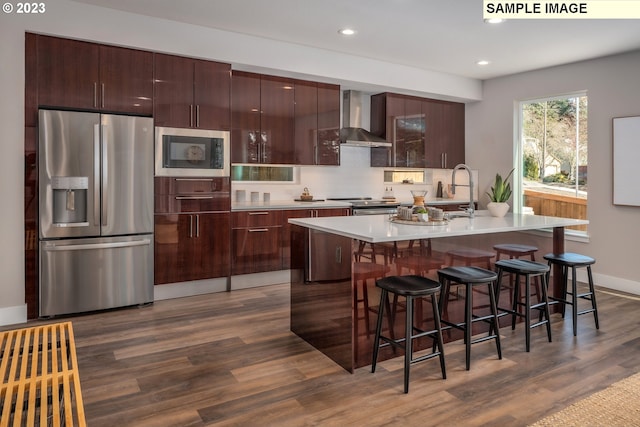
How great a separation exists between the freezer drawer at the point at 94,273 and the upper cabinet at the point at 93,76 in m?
1.22

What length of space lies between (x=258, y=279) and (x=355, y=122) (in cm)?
260

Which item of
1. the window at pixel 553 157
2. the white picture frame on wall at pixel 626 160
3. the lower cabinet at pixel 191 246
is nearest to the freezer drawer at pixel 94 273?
the lower cabinet at pixel 191 246

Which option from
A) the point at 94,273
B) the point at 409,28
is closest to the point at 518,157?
the point at 409,28

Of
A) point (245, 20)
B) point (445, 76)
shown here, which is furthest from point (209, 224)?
point (445, 76)

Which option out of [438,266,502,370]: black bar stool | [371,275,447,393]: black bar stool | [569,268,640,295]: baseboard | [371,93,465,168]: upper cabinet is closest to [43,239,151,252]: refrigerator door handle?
[371,275,447,393]: black bar stool

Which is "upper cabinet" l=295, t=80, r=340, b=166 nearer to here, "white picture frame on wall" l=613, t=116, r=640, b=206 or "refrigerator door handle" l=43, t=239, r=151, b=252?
"refrigerator door handle" l=43, t=239, r=151, b=252

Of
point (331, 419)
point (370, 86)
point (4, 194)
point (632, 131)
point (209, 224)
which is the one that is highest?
point (370, 86)

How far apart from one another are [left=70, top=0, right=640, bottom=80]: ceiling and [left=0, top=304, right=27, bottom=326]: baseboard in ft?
8.85

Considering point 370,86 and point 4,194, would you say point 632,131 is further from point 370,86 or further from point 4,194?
point 4,194

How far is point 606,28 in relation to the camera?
415 cm

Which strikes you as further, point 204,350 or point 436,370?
point 204,350

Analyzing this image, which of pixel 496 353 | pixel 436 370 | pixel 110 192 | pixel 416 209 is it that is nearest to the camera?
pixel 436 370

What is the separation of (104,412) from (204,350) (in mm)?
879

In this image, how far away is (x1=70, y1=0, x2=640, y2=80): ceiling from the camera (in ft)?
12.4
